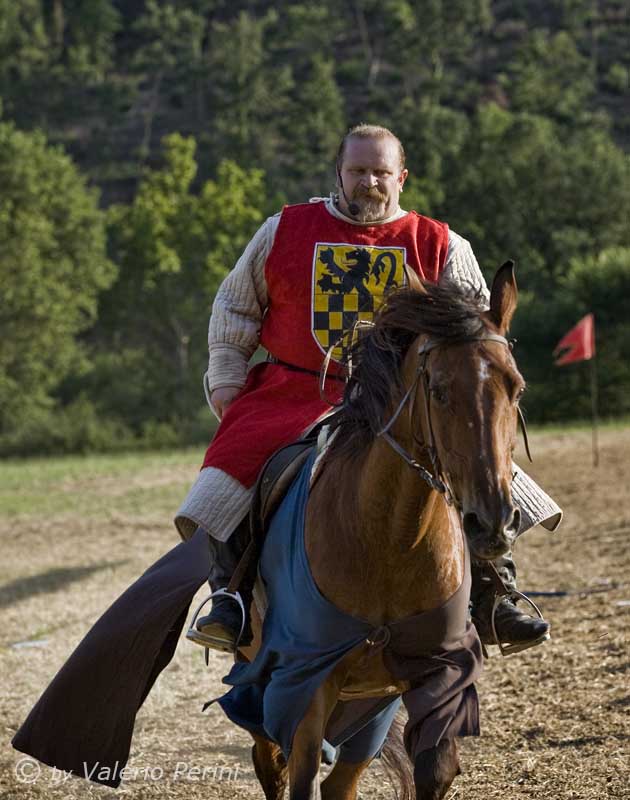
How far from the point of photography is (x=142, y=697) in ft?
17.9

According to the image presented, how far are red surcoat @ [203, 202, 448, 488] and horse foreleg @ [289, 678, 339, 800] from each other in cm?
90

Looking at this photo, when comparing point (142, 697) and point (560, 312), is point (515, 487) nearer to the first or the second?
point (142, 697)

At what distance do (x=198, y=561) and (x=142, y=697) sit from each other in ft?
2.00

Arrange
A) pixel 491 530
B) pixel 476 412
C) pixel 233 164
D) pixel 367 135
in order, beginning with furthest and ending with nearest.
Answer: pixel 233 164 < pixel 367 135 < pixel 476 412 < pixel 491 530

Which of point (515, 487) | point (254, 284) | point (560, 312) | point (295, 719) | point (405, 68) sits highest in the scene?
point (405, 68)

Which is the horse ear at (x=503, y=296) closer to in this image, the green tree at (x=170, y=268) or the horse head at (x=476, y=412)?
the horse head at (x=476, y=412)

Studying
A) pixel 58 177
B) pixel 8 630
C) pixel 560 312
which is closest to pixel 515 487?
pixel 8 630

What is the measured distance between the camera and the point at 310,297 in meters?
4.77

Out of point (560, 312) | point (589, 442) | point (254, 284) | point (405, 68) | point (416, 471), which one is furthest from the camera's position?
point (405, 68)

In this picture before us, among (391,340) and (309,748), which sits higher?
(391,340)

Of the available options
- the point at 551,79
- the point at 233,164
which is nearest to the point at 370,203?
the point at 233,164

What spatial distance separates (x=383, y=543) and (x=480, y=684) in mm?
3908

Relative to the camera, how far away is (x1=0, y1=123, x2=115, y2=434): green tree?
49.3 m

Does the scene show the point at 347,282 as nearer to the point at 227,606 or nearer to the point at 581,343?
the point at 227,606
